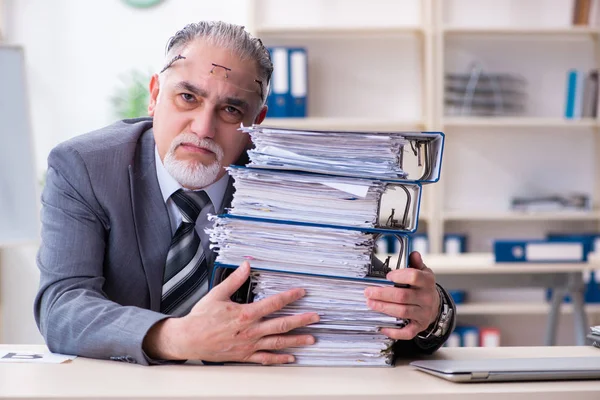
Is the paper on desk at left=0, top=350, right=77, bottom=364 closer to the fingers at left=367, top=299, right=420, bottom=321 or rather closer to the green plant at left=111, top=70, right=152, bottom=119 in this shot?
the fingers at left=367, top=299, right=420, bottom=321

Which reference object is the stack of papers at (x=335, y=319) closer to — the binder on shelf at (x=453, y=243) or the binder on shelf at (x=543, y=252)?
the binder on shelf at (x=543, y=252)

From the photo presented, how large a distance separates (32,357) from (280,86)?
305cm

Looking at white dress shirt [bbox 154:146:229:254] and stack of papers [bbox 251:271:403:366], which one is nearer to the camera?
stack of papers [bbox 251:271:403:366]

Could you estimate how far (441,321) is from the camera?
1.23 meters

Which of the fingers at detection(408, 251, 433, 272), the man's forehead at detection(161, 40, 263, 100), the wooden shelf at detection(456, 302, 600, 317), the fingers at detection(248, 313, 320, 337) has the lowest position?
the wooden shelf at detection(456, 302, 600, 317)

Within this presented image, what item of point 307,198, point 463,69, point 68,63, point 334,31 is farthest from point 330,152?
point 68,63

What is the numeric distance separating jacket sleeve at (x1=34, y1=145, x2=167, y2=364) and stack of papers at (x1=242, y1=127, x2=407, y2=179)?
294 mm

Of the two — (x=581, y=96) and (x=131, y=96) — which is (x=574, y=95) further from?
(x=131, y=96)

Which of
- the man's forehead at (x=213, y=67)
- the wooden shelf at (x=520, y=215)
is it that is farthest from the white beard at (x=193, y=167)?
the wooden shelf at (x=520, y=215)

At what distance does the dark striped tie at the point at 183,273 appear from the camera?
1.37m

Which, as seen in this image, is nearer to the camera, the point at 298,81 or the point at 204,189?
the point at 204,189

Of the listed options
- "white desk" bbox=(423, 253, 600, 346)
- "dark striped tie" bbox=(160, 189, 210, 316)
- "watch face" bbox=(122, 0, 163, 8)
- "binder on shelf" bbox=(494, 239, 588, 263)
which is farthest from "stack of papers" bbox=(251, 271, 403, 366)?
"watch face" bbox=(122, 0, 163, 8)

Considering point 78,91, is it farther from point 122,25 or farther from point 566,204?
point 566,204

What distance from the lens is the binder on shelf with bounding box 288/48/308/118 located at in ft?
13.1
